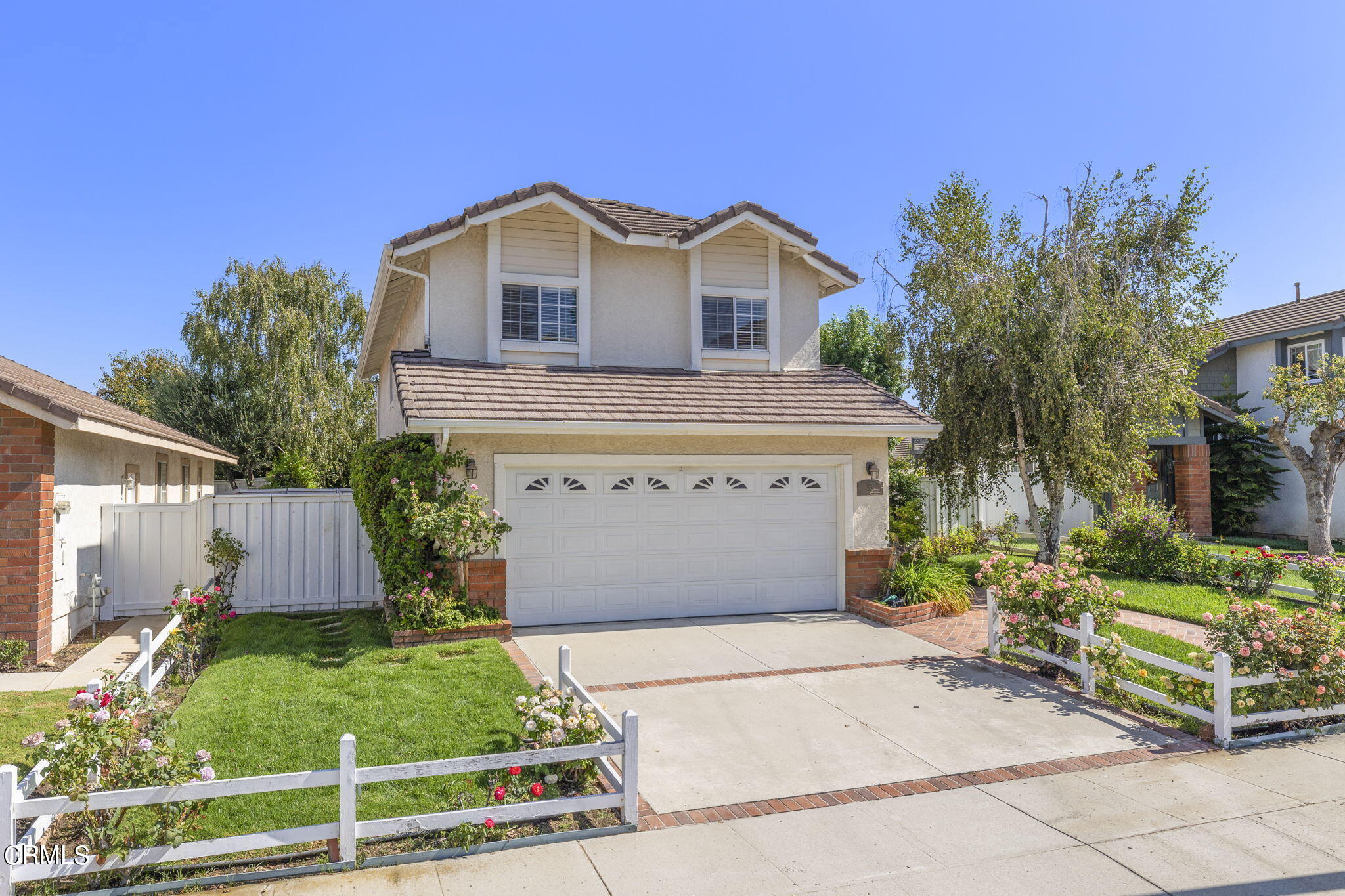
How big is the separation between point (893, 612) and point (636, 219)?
7.82 meters

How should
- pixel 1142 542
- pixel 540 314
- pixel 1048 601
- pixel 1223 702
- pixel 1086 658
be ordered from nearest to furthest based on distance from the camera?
pixel 1223 702 < pixel 1086 658 < pixel 1048 601 < pixel 540 314 < pixel 1142 542

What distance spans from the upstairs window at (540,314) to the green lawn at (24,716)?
7.04 meters

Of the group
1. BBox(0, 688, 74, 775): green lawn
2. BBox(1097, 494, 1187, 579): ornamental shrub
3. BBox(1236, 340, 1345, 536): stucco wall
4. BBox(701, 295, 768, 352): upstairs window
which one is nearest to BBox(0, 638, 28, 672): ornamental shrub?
BBox(0, 688, 74, 775): green lawn

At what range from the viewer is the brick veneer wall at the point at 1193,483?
21.1 meters

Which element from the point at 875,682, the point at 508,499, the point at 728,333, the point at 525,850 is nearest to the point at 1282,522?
the point at 728,333

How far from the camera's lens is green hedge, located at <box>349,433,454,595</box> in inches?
390

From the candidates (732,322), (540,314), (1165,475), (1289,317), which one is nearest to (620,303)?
(540,314)

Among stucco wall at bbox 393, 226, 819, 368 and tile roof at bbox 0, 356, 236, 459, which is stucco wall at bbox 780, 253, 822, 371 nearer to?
stucco wall at bbox 393, 226, 819, 368

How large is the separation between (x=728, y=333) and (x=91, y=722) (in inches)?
409

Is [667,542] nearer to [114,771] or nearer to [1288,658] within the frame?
[1288,658]

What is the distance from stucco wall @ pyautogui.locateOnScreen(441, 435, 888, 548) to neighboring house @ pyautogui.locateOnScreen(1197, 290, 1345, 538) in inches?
528

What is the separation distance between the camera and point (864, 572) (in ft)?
40.3

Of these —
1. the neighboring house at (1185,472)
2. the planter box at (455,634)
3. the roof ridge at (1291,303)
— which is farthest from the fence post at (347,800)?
the roof ridge at (1291,303)

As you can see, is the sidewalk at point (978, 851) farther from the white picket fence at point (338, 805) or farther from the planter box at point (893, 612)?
the planter box at point (893, 612)
